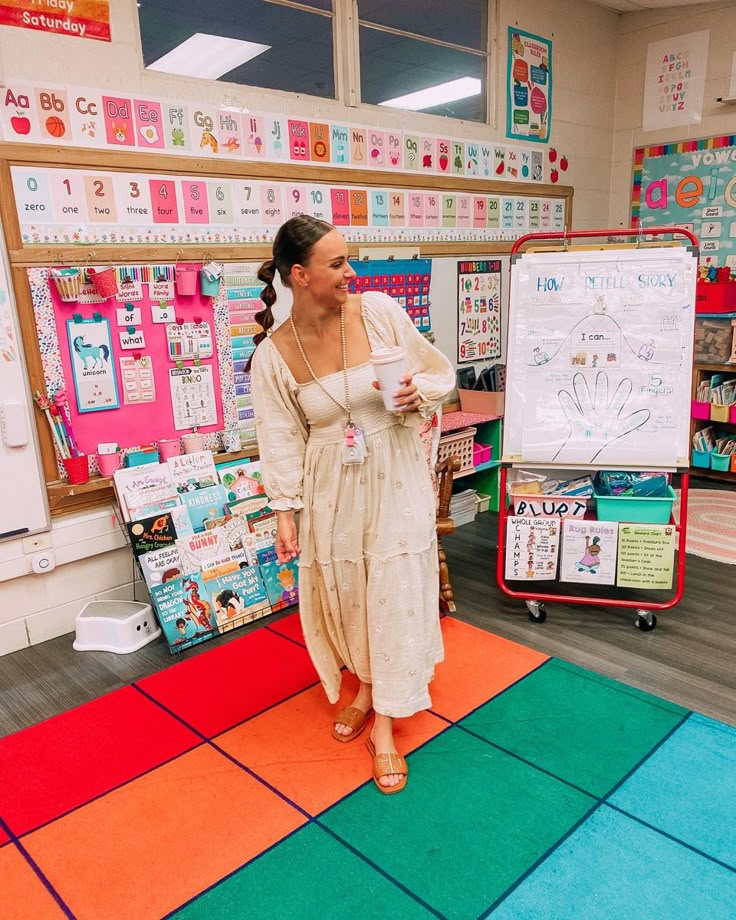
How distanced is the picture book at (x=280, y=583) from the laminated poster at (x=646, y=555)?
4.46 ft

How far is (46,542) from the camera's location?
2.80 m

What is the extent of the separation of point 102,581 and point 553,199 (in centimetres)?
357

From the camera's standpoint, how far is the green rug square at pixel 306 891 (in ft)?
5.36

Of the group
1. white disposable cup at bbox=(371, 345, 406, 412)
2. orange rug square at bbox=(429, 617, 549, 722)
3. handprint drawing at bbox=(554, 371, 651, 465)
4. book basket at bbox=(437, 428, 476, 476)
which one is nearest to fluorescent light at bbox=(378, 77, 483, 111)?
book basket at bbox=(437, 428, 476, 476)

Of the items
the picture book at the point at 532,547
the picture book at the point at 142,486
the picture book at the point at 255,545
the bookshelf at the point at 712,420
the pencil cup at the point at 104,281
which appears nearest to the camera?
the pencil cup at the point at 104,281

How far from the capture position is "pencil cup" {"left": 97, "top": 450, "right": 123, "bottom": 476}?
2854 millimetres

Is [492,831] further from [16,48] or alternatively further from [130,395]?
[16,48]

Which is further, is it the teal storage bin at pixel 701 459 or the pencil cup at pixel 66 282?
the teal storage bin at pixel 701 459

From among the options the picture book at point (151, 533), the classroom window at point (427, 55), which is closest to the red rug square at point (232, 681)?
the picture book at point (151, 533)

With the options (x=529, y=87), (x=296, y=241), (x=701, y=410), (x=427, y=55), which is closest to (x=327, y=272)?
(x=296, y=241)

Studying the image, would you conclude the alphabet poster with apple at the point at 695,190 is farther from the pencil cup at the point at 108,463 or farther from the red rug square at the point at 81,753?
the red rug square at the point at 81,753

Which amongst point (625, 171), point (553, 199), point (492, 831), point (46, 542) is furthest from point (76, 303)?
point (625, 171)

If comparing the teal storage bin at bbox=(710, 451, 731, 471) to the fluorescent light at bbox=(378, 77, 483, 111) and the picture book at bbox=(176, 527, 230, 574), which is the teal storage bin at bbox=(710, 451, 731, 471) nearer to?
the fluorescent light at bbox=(378, 77, 483, 111)

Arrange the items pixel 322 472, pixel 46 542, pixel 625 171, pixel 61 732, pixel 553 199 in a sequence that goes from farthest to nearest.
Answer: pixel 625 171, pixel 553 199, pixel 46 542, pixel 61 732, pixel 322 472
